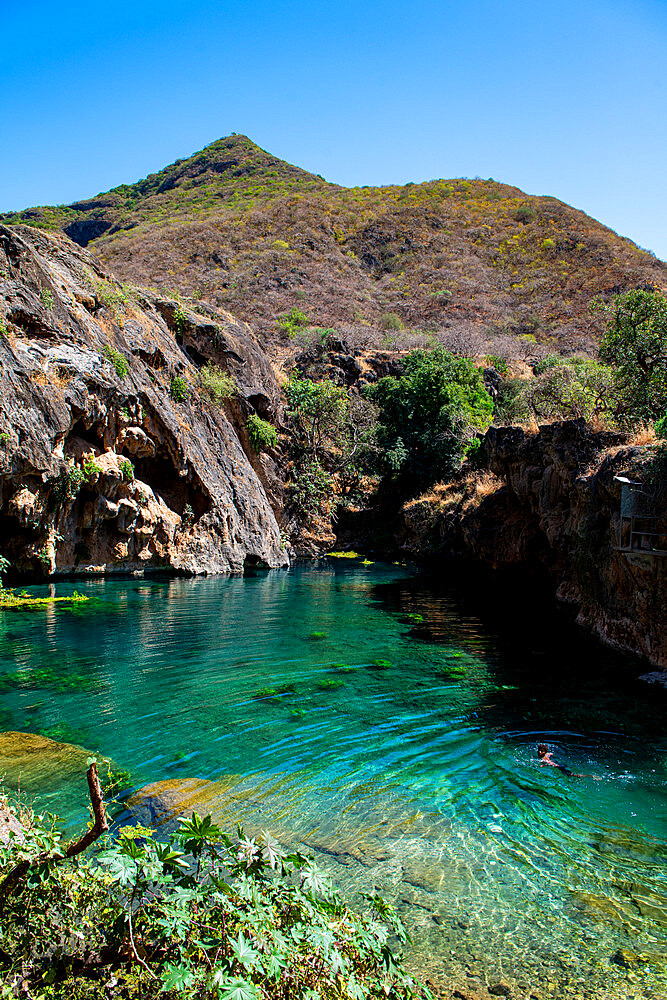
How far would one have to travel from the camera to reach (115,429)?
76.0ft

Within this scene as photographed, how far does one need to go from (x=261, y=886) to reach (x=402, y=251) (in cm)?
7421

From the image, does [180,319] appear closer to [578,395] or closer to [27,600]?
[27,600]

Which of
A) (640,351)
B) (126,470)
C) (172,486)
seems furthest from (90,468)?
(640,351)

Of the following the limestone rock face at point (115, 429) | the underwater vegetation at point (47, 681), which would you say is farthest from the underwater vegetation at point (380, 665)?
the limestone rock face at point (115, 429)

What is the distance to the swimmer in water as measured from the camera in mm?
7320

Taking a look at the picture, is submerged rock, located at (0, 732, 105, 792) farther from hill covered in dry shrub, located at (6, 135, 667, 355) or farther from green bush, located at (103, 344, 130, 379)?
hill covered in dry shrub, located at (6, 135, 667, 355)

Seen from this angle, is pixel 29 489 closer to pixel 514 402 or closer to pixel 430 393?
pixel 430 393

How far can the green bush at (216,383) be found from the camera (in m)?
31.3

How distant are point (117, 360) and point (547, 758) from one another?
21490mm

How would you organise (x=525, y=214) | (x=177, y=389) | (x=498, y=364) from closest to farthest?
(x=177, y=389), (x=498, y=364), (x=525, y=214)

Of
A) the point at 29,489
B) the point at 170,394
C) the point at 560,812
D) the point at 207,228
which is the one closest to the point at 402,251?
the point at 207,228

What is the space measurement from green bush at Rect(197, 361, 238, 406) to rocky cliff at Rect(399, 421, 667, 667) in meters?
14.1

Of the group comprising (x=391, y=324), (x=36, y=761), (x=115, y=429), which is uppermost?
(x=391, y=324)

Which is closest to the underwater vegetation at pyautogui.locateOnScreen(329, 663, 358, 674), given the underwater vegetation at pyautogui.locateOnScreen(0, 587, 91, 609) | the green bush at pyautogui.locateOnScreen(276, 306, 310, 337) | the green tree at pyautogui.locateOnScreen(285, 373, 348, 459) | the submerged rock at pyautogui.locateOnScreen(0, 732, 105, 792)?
the submerged rock at pyautogui.locateOnScreen(0, 732, 105, 792)
